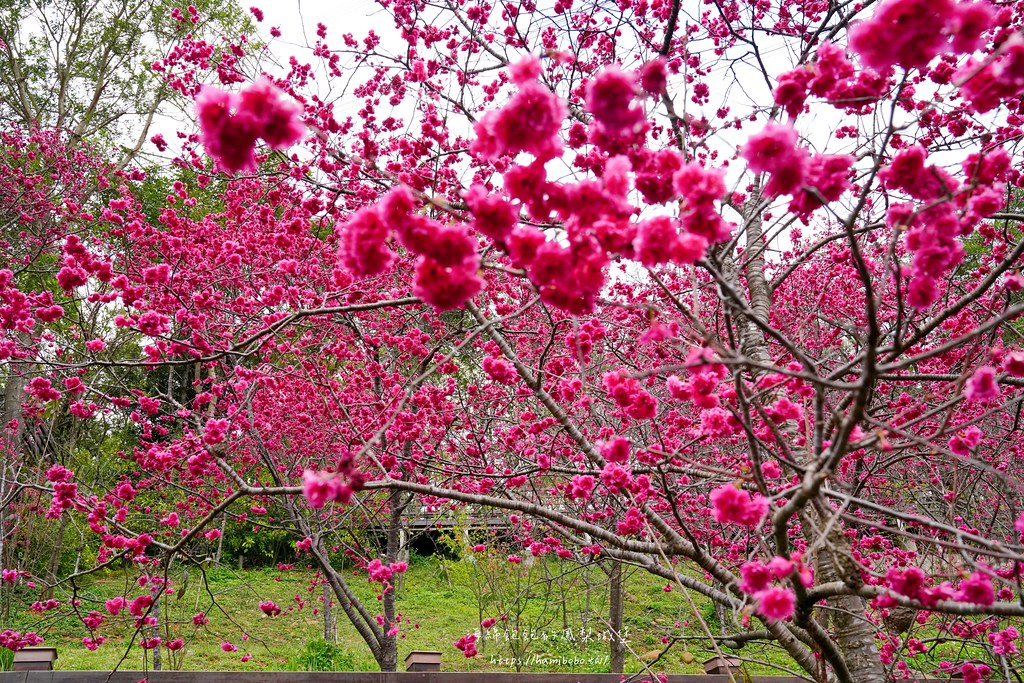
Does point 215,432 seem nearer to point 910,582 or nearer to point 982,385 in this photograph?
point 910,582

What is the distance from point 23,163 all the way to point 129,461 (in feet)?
16.0

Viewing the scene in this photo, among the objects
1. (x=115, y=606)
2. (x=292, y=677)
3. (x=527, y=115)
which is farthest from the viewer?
(x=292, y=677)

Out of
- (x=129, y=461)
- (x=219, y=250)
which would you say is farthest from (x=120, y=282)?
(x=129, y=461)

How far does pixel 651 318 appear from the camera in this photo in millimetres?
1675

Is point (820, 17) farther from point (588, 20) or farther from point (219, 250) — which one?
point (219, 250)

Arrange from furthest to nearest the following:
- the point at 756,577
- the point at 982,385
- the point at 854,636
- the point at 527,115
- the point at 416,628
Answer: the point at 416,628 < the point at 854,636 < the point at 756,577 < the point at 982,385 < the point at 527,115

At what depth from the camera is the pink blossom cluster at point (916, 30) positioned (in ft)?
4.31

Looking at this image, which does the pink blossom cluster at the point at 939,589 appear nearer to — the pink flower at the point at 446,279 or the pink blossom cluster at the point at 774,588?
the pink blossom cluster at the point at 774,588

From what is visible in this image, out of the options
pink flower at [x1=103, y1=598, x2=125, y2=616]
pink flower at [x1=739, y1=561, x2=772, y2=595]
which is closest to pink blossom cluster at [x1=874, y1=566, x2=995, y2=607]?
pink flower at [x1=739, y1=561, x2=772, y2=595]

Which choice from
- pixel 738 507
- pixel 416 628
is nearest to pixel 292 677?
pixel 738 507

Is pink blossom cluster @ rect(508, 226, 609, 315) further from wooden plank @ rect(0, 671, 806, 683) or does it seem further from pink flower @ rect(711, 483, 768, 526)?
wooden plank @ rect(0, 671, 806, 683)

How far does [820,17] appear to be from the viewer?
14.8ft

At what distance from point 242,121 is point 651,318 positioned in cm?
107

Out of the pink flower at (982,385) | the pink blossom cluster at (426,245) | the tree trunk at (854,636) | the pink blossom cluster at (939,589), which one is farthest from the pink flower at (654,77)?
the tree trunk at (854,636)
